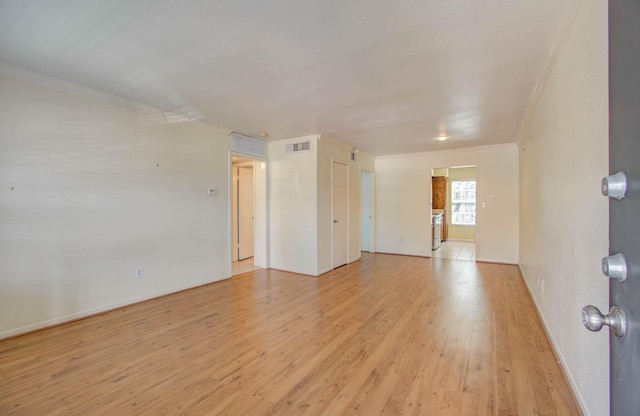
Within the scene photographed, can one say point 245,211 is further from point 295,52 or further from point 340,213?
point 295,52

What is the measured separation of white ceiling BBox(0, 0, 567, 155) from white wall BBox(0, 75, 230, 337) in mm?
388

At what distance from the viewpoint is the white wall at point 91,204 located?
2689 millimetres

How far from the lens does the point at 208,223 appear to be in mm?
4434

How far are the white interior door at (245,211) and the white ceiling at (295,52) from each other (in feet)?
8.75

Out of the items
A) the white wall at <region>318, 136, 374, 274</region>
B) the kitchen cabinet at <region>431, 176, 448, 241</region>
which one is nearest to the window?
the kitchen cabinet at <region>431, 176, 448, 241</region>

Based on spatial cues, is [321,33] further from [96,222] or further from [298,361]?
[96,222]

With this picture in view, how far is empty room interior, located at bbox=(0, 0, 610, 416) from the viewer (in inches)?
70.6

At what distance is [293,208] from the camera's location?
17.1ft

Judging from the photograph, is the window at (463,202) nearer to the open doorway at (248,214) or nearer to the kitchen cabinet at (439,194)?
the kitchen cabinet at (439,194)

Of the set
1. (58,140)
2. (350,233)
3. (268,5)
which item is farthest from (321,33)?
(350,233)

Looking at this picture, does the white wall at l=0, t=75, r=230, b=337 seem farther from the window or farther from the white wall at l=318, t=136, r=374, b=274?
the window

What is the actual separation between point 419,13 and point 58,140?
3.61 metres

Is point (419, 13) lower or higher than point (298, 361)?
higher

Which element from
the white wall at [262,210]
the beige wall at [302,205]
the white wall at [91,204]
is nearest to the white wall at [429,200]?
the beige wall at [302,205]
